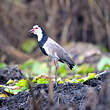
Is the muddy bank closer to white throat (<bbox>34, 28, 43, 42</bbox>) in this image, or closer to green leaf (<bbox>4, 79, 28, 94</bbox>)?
green leaf (<bbox>4, 79, 28, 94</bbox>)

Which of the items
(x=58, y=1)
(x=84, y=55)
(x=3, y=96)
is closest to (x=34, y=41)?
(x=58, y=1)

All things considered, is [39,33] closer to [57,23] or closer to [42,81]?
[42,81]

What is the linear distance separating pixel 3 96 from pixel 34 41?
9.71 meters

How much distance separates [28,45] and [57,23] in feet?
5.20

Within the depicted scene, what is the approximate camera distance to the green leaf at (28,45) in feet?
49.5

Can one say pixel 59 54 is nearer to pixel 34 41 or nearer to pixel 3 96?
pixel 3 96

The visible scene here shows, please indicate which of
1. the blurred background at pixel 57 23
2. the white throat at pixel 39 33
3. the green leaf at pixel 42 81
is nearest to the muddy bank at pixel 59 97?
the green leaf at pixel 42 81

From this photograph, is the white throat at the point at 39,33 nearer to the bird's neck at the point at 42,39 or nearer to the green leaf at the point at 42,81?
the bird's neck at the point at 42,39

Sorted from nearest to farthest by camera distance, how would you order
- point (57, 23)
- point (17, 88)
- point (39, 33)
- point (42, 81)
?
point (17, 88) < point (42, 81) < point (39, 33) < point (57, 23)

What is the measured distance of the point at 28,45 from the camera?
15.1 metres

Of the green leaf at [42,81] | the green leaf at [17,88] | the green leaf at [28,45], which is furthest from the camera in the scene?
the green leaf at [28,45]

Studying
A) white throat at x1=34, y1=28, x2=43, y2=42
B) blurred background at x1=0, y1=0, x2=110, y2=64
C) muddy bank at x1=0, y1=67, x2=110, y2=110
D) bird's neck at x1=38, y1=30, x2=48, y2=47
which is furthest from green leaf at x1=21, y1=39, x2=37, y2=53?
muddy bank at x1=0, y1=67, x2=110, y2=110

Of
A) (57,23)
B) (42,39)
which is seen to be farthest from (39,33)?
(57,23)

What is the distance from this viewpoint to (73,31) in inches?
601
